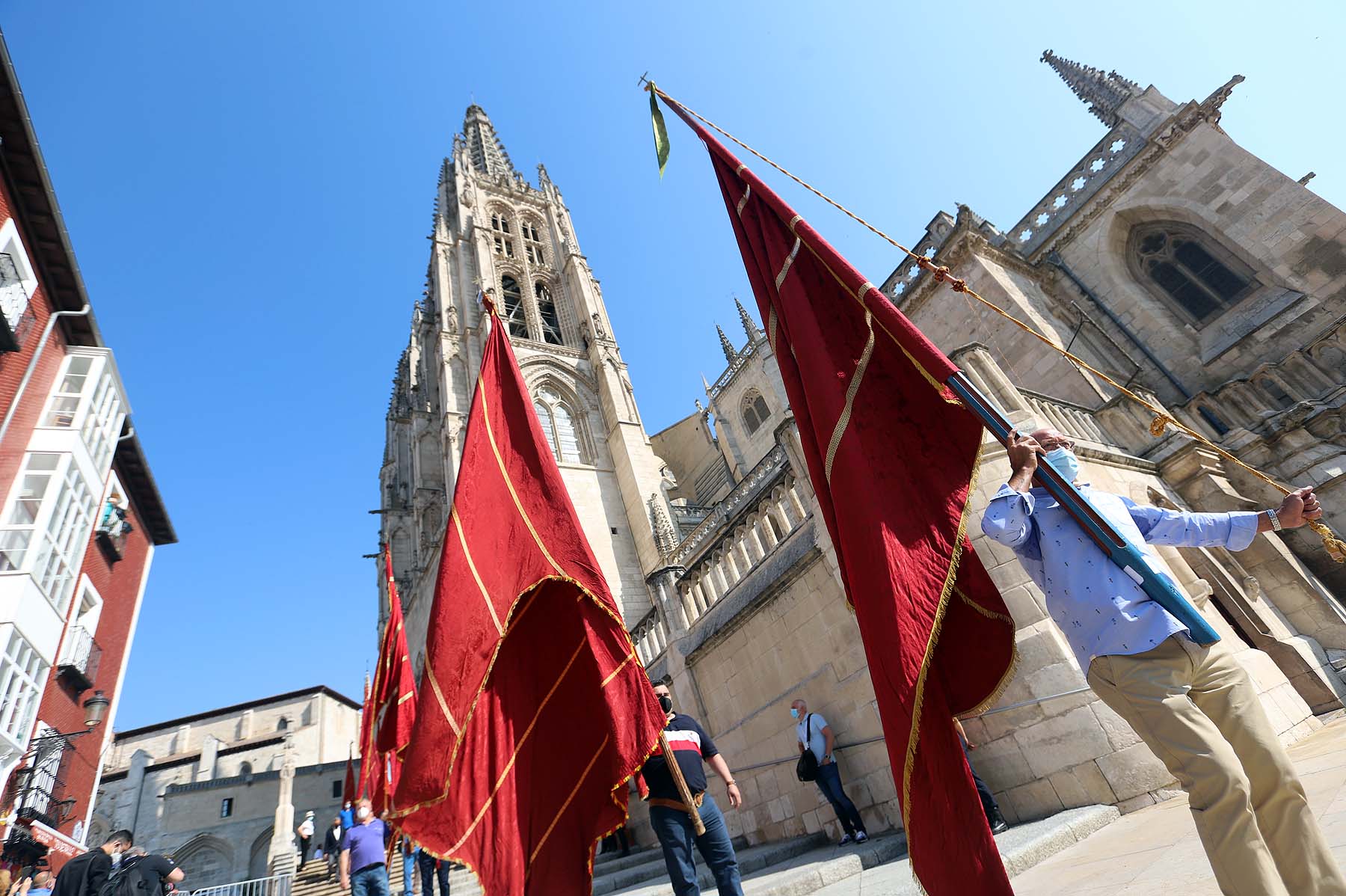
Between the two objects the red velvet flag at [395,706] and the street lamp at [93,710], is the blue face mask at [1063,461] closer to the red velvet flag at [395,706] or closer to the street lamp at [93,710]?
the red velvet flag at [395,706]

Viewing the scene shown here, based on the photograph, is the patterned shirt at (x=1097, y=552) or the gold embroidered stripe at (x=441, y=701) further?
the gold embroidered stripe at (x=441, y=701)

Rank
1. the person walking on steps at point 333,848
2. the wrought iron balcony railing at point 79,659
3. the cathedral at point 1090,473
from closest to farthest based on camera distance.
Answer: the cathedral at point 1090,473 < the wrought iron balcony railing at point 79,659 < the person walking on steps at point 333,848

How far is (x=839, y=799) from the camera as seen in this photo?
583 cm

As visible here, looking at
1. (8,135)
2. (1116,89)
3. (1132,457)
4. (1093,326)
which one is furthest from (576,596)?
(1116,89)

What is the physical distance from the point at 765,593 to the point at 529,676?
413 cm

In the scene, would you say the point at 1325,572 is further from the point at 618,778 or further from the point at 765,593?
the point at 618,778

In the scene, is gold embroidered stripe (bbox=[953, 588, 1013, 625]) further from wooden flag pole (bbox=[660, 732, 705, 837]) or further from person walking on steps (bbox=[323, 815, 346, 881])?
person walking on steps (bbox=[323, 815, 346, 881])

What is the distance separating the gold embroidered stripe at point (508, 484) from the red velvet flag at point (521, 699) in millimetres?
13

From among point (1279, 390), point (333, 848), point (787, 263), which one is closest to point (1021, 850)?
point (787, 263)

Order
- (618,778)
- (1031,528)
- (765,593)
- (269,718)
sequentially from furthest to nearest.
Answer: (269,718) → (765,593) → (618,778) → (1031,528)

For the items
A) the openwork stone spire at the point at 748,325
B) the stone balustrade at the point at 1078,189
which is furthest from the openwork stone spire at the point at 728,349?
the stone balustrade at the point at 1078,189

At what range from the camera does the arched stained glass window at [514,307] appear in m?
26.5

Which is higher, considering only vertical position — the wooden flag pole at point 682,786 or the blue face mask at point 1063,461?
the blue face mask at point 1063,461

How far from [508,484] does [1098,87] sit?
19.1 m
